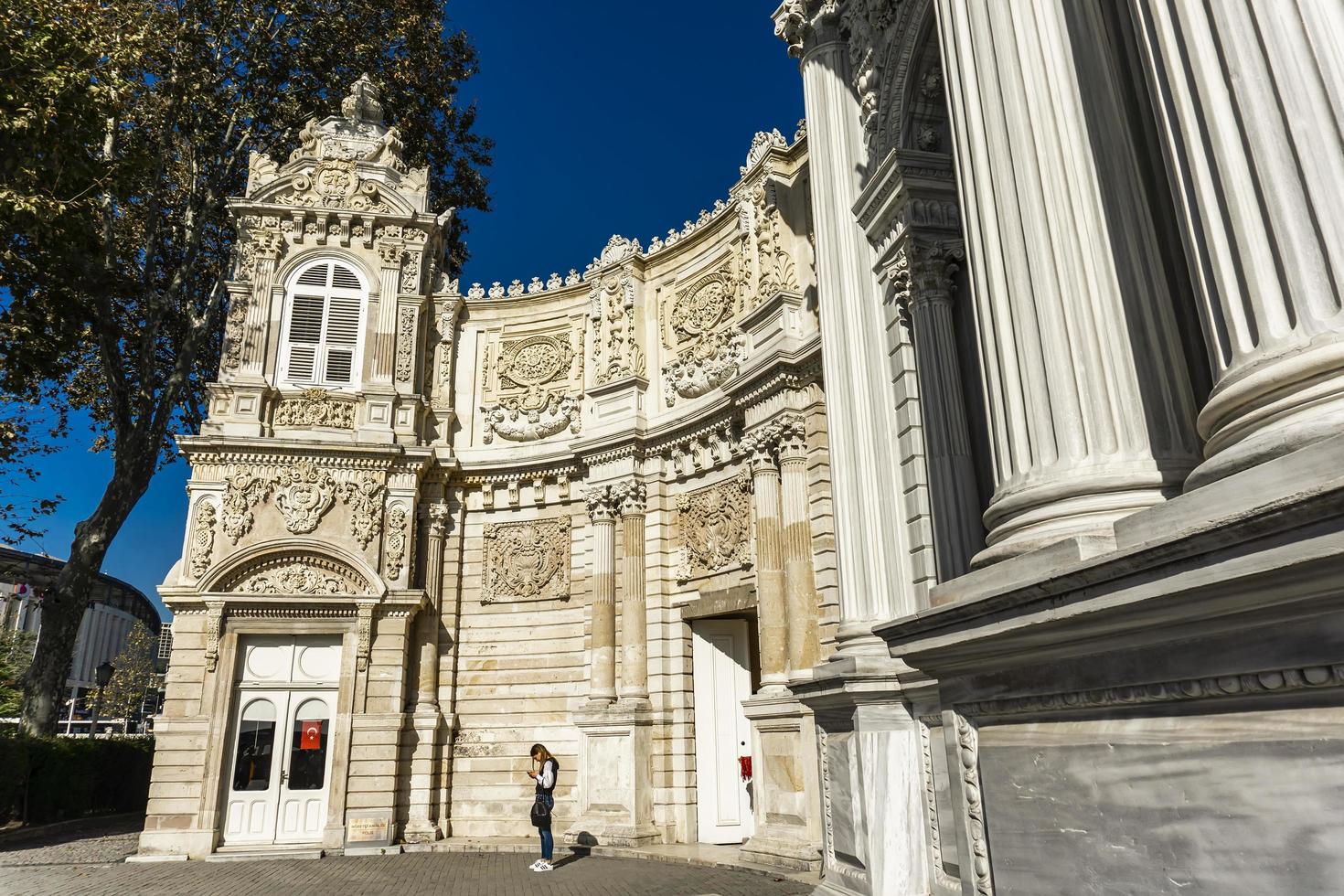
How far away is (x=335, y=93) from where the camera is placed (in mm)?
21969

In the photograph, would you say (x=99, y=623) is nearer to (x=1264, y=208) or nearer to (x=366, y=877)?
(x=366, y=877)

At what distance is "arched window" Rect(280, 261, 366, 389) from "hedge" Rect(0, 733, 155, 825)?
8.97 meters

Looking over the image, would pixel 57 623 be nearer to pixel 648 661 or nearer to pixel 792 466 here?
pixel 648 661

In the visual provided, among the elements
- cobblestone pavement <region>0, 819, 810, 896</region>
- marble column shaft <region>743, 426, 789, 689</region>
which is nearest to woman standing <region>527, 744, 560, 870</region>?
cobblestone pavement <region>0, 819, 810, 896</region>

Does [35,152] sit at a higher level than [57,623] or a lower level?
higher

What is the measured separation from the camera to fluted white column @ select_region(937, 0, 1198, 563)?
13.9ft

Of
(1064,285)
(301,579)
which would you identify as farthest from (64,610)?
(1064,285)

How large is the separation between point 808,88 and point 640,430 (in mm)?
8124

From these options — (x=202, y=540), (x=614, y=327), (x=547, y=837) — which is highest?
(x=614, y=327)

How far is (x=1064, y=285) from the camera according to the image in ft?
15.0

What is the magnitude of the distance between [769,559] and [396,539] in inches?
305

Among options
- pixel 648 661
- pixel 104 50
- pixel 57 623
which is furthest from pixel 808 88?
pixel 57 623

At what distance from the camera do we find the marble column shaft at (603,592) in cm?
1636

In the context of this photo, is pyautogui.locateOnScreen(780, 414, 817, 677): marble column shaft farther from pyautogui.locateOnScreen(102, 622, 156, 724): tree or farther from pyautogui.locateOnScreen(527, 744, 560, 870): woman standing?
pyautogui.locateOnScreen(102, 622, 156, 724): tree
